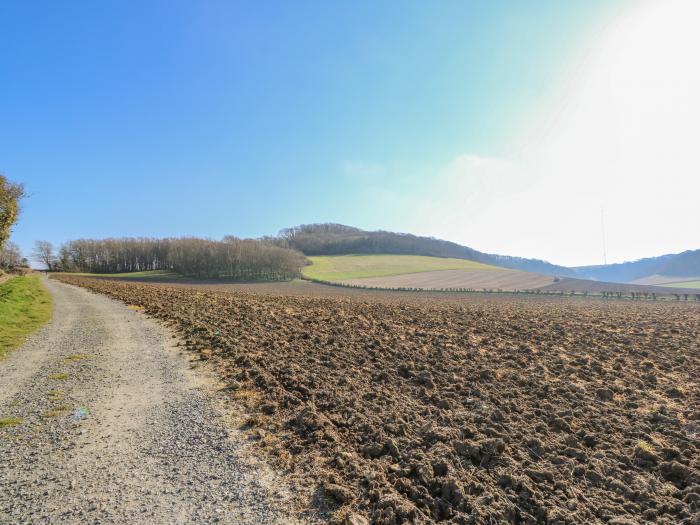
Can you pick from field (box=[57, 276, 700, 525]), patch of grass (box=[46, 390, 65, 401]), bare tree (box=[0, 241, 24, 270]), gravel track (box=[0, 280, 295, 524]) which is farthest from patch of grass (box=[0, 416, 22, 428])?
bare tree (box=[0, 241, 24, 270])

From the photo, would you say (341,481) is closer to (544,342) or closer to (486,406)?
(486,406)

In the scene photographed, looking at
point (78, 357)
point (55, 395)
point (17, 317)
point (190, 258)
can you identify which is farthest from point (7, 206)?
point (190, 258)

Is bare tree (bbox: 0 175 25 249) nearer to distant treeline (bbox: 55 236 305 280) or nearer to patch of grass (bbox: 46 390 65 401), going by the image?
patch of grass (bbox: 46 390 65 401)

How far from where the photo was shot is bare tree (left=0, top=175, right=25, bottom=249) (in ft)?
88.7

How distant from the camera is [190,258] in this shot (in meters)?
89.4

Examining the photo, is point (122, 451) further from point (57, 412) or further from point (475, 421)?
point (475, 421)

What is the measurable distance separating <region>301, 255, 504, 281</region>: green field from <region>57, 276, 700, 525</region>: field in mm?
71703

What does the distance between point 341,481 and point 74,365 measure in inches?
372

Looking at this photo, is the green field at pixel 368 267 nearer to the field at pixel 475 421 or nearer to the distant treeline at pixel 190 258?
the distant treeline at pixel 190 258

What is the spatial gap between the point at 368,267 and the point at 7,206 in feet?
275

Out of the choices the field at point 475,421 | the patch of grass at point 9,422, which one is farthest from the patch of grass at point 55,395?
the field at point 475,421

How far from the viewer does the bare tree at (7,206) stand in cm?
2705

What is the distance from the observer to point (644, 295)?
54.5m

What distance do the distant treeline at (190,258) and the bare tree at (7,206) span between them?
57.2 metres
